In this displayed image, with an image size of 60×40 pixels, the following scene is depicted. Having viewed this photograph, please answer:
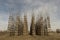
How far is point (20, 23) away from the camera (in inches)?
851

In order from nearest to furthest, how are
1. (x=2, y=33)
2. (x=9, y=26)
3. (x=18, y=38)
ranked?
(x=18, y=38) → (x=9, y=26) → (x=2, y=33)

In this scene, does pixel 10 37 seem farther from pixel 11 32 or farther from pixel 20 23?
pixel 20 23

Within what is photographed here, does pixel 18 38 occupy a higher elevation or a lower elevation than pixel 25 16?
lower

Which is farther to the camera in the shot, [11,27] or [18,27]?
[18,27]

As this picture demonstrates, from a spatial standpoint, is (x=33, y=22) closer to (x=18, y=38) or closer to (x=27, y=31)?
(x=27, y=31)

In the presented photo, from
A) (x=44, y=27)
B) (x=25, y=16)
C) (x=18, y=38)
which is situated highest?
(x=25, y=16)

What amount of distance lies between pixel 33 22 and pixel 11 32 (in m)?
3.42

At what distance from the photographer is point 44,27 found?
21609mm

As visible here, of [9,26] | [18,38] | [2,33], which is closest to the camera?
[18,38]

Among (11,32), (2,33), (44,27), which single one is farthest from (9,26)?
(44,27)

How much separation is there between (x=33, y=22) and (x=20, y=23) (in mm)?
1896

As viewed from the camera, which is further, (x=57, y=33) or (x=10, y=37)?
(x=57, y=33)

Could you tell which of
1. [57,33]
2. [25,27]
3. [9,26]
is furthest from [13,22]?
[57,33]

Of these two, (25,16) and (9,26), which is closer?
(25,16)
